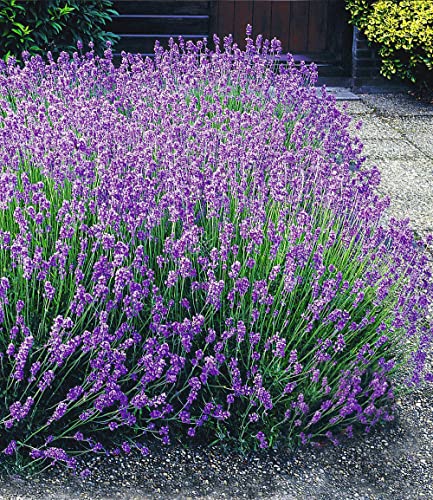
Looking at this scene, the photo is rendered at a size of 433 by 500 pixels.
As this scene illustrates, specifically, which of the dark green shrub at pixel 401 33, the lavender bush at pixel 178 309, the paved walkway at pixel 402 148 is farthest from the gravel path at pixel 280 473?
the dark green shrub at pixel 401 33

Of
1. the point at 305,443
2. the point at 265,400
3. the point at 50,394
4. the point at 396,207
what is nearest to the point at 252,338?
the point at 265,400

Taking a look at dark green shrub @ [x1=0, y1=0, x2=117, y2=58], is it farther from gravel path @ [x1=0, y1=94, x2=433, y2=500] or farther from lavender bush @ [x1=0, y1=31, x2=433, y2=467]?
Answer: gravel path @ [x1=0, y1=94, x2=433, y2=500]

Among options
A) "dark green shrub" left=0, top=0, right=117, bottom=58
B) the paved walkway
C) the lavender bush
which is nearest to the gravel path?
the lavender bush

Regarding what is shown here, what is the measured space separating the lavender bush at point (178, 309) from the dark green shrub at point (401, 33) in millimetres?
4544

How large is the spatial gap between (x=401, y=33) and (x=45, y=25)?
10.8 feet

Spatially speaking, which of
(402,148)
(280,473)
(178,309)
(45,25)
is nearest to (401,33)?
(402,148)

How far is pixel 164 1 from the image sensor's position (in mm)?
8094

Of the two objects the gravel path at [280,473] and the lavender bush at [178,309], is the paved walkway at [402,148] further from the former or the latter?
the gravel path at [280,473]

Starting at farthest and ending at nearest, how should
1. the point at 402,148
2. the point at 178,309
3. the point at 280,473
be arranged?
the point at 402,148 < the point at 178,309 < the point at 280,473

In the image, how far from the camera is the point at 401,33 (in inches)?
289

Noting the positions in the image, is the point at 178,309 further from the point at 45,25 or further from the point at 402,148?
the point at 45,25

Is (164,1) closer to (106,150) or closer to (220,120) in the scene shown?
(220,120)

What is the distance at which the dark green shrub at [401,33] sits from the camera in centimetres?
728

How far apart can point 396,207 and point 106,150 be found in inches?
101
